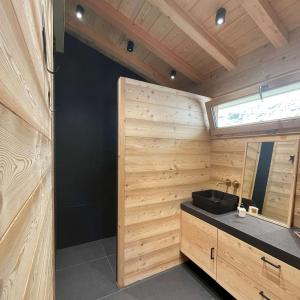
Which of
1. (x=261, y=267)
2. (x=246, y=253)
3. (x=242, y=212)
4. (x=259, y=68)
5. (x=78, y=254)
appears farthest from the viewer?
(x=78, y=254)

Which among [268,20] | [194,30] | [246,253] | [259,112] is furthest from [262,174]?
[194,30]

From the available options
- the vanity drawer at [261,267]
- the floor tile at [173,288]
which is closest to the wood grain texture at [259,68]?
the vanity drawer at [261,267]

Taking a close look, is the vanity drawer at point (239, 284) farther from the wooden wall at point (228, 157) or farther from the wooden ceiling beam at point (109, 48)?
the wooden ceiling beam at point (109, 48)

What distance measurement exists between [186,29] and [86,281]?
2907mm

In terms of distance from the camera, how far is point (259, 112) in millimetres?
1961

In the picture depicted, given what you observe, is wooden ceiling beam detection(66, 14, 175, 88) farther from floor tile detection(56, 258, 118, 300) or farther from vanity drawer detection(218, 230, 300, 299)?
floor tile detection(56, 258, 118, 300)

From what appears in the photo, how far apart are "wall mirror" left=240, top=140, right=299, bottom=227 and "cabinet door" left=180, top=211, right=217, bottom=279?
0.52m

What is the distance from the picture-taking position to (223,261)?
174cm

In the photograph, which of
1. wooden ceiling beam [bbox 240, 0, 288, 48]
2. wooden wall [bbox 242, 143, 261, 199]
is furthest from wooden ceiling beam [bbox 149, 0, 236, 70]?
wooden wall [bbox 242, 143, 261, 199]

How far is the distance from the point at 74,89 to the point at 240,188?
2620mm

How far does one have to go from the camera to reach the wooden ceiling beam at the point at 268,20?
149 centimetres

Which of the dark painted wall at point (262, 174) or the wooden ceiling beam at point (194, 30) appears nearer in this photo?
the wooden ceiling beam at point (194, 30)

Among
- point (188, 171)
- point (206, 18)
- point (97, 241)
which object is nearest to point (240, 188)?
point (188, 171)

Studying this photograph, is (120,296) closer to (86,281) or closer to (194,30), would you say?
(86,281)
